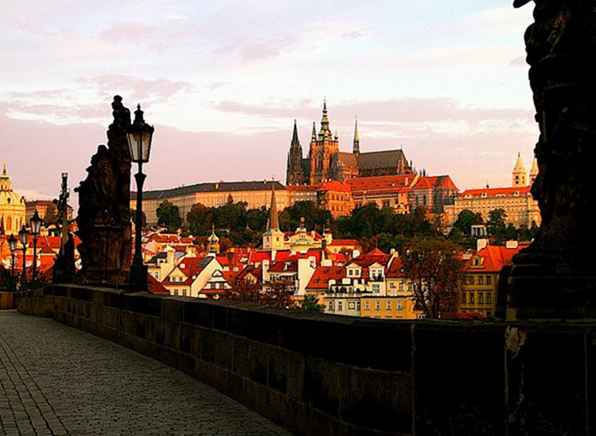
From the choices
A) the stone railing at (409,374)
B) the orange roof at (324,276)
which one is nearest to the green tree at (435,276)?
the orange roof at (324,276)

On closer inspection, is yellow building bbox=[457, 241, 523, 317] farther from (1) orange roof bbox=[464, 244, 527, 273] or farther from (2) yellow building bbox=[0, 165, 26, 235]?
(2) yellow building bbox=[0, 165, 26, 235]

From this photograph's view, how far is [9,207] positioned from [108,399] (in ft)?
545

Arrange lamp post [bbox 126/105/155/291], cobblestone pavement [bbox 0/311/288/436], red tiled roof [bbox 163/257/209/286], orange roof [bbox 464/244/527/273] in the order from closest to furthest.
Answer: cobblestone pavement [bbox 0/311/288/436] < lamp post [bbox 126/105/155/291] < orange roof [bbox 464/244/527/273] < red tiled roof [bbox 163/257/209/286]

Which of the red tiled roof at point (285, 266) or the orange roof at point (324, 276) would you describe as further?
the red tiled roof at point (285, 266)

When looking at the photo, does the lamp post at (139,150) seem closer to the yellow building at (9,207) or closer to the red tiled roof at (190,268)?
the red tiled roof at (190,268)

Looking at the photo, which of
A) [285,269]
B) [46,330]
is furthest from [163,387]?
[285,269]

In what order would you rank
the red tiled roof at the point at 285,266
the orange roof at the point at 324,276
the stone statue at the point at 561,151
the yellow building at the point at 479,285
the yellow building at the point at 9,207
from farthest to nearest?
the yellow building at the point at 9,207 → the red tiled roof at the point at 285,266 → the orange roof at the point at 324,276 → the yellow building at the point at 479,285 → the stone statue at the point at 561,151

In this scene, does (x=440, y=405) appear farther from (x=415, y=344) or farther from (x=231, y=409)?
(x=231, y=409)

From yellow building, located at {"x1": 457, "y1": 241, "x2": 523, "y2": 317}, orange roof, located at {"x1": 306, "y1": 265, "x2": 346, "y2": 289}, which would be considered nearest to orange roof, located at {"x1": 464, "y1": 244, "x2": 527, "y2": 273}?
yellow building, located at {"x1": 457, "y1": 241, "x2": 523, "y2": 317}

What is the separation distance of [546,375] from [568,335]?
208mm

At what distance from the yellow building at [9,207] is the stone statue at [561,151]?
165493mm

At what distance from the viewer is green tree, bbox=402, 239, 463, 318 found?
64.9m

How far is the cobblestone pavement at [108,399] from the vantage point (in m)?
7.64

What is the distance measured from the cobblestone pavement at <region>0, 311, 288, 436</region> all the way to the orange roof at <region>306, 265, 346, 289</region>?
3992 inches
